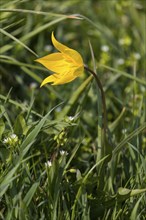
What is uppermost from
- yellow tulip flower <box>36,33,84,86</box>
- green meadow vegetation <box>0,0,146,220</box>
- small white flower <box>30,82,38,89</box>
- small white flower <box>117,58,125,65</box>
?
yellow tulip flower <box>36,33,84,86</box>

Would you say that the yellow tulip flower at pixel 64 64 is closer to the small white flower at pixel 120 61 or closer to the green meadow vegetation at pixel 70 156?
the green meadow vegetation at pixel 70 156

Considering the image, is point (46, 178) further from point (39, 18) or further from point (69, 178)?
point (39, 18)

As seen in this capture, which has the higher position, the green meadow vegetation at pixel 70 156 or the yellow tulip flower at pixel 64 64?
the yellow tulip flower at pixel 64 64

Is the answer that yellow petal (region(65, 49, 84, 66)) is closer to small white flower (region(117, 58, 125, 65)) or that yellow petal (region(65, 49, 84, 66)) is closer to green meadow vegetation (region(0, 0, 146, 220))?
green meadow vegetation (region(0, 0, 146, 220))

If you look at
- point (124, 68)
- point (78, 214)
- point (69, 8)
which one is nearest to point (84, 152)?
point (78, 214)

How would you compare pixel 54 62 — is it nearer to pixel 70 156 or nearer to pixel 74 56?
pixel 74 56

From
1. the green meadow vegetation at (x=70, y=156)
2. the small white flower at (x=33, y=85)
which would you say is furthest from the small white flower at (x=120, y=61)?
the small white flower at (x=33, y=85)

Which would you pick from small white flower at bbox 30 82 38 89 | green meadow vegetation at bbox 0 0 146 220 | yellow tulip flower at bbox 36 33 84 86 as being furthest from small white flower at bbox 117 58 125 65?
yellow tulip flower at bbox 36 33 84 86

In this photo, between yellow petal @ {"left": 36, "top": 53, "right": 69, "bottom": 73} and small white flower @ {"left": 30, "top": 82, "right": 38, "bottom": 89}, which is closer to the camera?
yellow petal @ {"left": 36, "top": 53, "right": 69, "bottom": 73}
